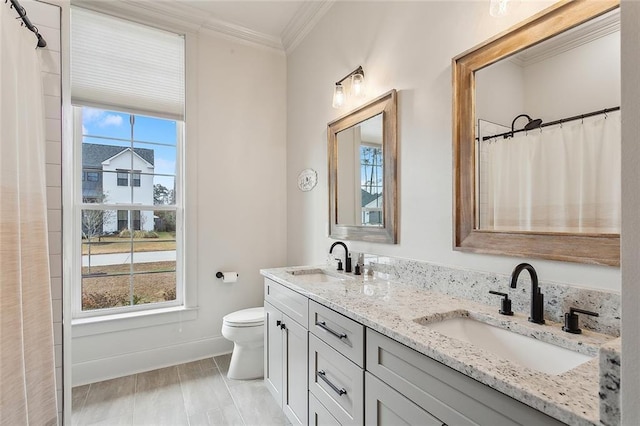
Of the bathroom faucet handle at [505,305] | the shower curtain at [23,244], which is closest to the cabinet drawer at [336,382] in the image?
the bathroom faucet handle at [505,305]

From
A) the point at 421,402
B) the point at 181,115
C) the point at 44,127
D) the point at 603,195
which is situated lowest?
the point at 421,402

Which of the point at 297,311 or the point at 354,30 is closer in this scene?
the point at 297,311

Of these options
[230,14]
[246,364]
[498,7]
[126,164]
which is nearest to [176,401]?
[246,364]

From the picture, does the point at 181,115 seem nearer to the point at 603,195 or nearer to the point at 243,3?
the point at 243,3

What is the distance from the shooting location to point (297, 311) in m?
1.71

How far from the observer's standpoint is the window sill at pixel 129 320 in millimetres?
2367

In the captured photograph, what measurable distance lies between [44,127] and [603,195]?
2.28 meters

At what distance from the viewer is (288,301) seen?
5.96 ft

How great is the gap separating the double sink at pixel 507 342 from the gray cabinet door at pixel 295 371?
0.73 metres

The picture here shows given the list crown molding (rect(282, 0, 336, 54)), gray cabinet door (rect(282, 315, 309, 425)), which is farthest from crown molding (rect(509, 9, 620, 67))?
crown molding (rect(282, 0, 336, 54))

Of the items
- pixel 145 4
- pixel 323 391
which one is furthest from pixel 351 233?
pixel 145 4

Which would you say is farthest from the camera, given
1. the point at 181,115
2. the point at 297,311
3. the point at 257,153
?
the point at 257,153

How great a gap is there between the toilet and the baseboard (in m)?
0.45

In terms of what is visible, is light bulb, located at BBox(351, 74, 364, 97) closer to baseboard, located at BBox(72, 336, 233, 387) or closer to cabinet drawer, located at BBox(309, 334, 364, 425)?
cabinet drawer, located at BBox(309, 334, 364, 425)
